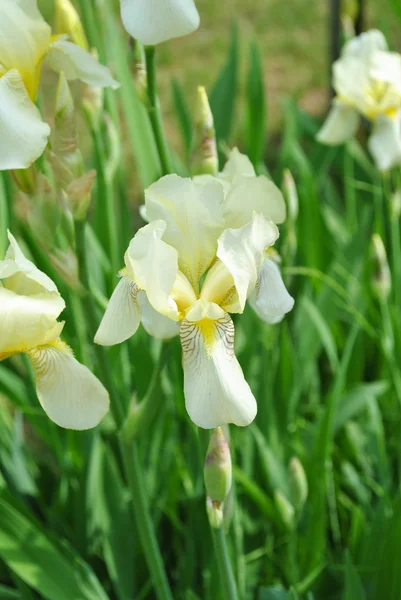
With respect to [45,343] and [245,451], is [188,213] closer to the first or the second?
[45,343]

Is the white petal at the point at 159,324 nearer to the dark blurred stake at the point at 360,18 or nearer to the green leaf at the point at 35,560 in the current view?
the green leaf at the point at 35,560

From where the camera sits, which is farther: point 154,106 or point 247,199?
point 154,106

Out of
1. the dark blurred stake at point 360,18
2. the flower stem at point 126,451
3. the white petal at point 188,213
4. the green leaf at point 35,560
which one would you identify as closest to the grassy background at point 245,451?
the green leaf at point 35,560

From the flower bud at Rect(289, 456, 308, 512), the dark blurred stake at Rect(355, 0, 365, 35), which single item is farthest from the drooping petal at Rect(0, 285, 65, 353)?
the dark blurred stake at Rect(355, 0, 365, 35)

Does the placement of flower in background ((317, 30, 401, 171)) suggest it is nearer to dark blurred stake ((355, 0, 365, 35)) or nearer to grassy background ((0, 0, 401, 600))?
grassy background ((0, 0, 401, 600))

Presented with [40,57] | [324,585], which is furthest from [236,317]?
[40,57]

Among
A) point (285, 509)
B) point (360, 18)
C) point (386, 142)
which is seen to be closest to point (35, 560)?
point (285, 509)

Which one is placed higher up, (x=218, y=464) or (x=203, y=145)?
(x=203, y=145)
